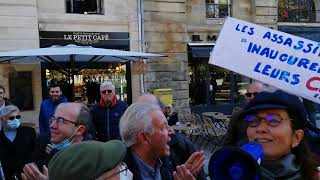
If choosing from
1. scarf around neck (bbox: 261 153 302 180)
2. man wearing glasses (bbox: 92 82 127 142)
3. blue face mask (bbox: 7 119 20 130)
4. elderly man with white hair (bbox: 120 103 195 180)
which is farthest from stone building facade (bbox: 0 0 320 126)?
scarf around neck (bbox: 261 153 302 180)

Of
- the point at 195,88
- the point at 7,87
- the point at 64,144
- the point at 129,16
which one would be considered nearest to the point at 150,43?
the point at 129,16

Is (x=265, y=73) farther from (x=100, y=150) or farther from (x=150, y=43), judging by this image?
(x=150, y=43)

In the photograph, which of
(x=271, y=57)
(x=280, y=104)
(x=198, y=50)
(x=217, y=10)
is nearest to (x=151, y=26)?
(x=198, y=50)

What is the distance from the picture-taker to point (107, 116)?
22.4ft

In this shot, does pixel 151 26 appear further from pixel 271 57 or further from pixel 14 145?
pixel 271 57

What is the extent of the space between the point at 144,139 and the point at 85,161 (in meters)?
1.21

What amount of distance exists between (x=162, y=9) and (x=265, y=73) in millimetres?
14226

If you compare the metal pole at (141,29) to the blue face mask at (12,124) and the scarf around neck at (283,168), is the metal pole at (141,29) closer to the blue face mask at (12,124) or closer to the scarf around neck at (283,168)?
the blue face mask at (12,124)

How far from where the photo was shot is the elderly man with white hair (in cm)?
301

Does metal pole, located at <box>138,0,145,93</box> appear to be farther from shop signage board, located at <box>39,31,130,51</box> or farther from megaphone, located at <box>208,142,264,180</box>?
megaphone, located at <box>208,142,264,180</box>

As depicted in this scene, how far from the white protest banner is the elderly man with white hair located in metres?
0.54

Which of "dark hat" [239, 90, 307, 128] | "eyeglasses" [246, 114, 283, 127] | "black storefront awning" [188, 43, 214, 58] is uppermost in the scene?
"black storefront awning" [188, 43, 214, 58]

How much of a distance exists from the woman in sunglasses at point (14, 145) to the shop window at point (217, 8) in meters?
13.6

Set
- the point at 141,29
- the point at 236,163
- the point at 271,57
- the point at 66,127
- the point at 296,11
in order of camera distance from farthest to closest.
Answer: the point at 296,11 < the point at 141,29 < the point at 66,127 < the point at 271,57 < the point at 236,163
